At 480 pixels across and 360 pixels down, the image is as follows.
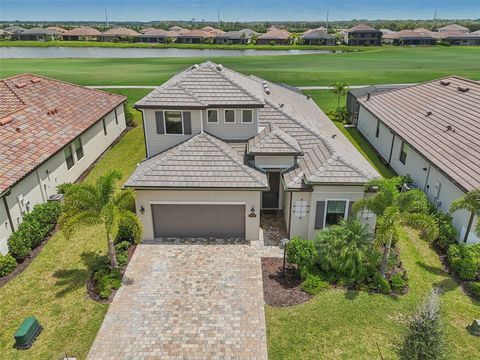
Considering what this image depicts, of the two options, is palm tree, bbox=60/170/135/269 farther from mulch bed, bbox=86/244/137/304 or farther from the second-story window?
the second-story window

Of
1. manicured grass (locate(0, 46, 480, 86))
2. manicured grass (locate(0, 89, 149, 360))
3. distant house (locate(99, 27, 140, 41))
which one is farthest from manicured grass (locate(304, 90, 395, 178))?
distant house (locate(99, 27, 140, 41))

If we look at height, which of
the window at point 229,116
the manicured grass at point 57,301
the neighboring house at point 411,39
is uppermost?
the neighboring house at point 411,39

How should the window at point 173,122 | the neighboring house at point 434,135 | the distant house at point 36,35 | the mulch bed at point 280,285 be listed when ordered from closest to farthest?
the mulch bed at point 280,285, the neighboring house at point 434,135, the window at point 173,122, the distant house at point 36,35

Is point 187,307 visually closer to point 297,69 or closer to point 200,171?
point 200,171

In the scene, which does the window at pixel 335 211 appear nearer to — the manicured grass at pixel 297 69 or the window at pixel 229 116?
the window at pixel 229 116

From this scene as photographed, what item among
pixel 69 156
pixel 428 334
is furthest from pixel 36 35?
pixel 428 334

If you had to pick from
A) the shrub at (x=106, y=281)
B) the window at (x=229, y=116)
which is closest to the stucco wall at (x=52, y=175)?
the shrub at (x=106, y=281)

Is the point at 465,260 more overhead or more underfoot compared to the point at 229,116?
more underfoot
